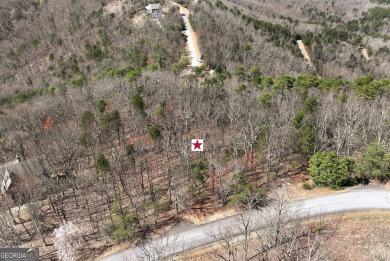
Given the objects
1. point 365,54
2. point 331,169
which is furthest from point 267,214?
point 365,54

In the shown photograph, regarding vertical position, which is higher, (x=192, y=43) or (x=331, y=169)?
(x=192, y=43)

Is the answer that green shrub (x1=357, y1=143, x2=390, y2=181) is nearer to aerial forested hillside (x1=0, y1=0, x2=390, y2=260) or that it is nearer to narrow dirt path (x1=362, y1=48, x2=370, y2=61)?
aerial forested hillside (x1=0, y1=0, x2=390, y2=260)

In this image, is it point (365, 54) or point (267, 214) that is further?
point (365, 54)

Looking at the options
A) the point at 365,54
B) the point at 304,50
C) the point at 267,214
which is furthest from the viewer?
the point at 365,54

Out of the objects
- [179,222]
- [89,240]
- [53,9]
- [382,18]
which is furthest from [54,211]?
[382,18]

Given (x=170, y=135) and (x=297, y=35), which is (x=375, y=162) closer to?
(x=170, y=135)

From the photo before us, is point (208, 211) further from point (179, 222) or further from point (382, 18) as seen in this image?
point (382, 18)

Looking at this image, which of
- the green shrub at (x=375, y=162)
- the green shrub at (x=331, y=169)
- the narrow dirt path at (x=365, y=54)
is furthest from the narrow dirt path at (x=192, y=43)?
the narrow dirt path at (x=365, y=54)
